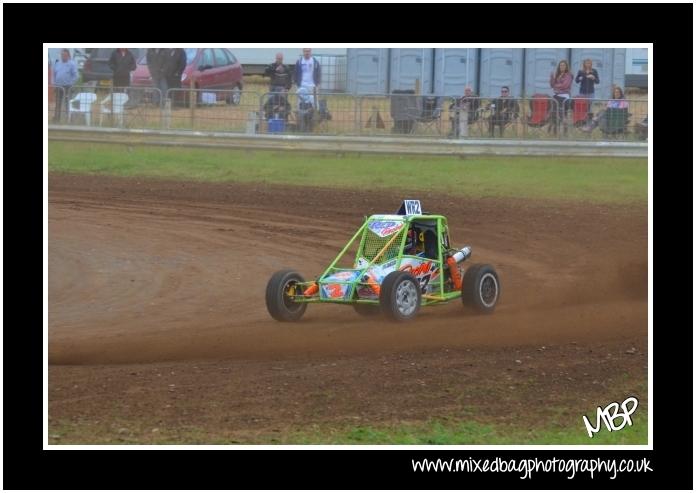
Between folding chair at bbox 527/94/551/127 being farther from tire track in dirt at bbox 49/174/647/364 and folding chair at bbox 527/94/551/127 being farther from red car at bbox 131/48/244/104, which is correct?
red car at bbox 131/48/244/104

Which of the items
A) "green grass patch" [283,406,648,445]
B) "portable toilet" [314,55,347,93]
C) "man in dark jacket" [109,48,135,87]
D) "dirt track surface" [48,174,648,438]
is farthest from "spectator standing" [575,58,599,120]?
"green grass patch" [283,406,648,445]

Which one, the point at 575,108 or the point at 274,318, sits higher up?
the point at 575,108

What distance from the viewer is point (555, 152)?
70.8 ft

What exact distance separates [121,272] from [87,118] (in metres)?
9.89

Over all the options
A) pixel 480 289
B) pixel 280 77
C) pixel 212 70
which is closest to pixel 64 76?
pixel 212 70

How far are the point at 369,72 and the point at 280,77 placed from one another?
2354 millimetres

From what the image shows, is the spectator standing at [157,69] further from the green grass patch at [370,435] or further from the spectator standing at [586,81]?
the green grass patch at [370,435]

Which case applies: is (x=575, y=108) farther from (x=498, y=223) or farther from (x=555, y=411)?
(x=555, y=411)

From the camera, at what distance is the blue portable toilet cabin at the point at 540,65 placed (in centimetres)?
2214

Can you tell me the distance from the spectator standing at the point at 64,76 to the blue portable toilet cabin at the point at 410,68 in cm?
661

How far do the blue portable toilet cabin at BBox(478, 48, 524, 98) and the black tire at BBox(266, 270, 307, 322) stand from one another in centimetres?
1185

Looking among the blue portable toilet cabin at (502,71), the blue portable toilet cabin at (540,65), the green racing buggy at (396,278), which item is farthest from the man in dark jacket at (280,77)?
the green racing buggy at (396,278)

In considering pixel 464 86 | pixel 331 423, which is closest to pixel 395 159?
pixel 464 86

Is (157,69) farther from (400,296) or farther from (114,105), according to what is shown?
(400,296)
